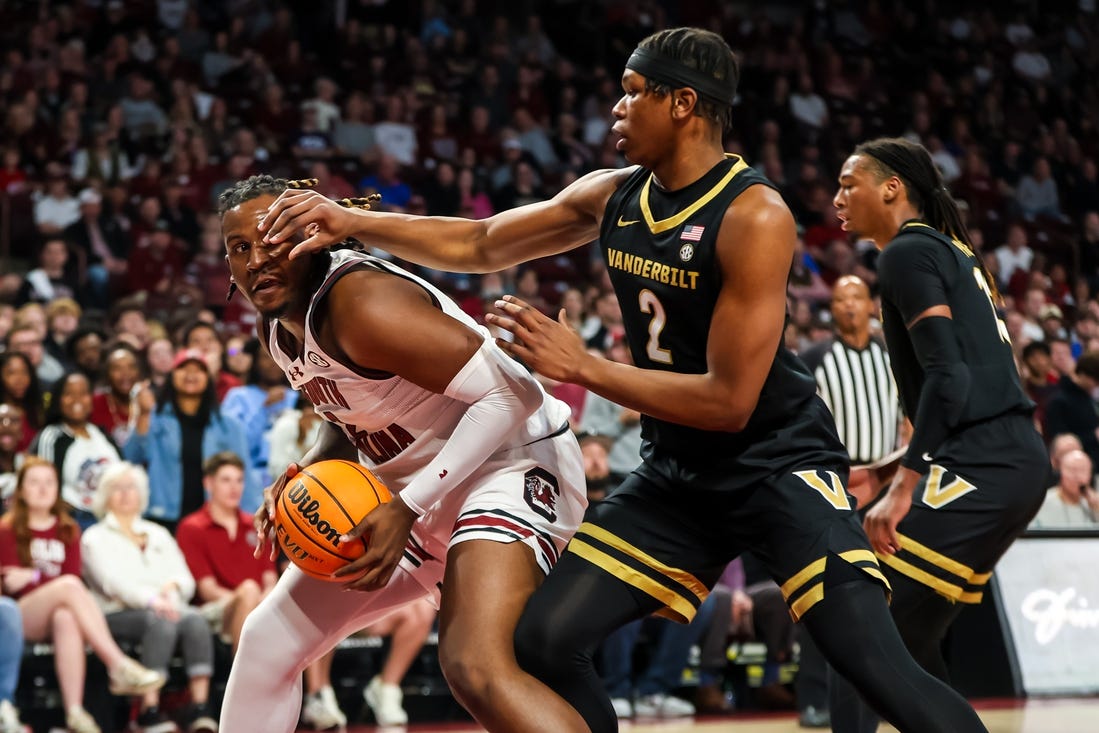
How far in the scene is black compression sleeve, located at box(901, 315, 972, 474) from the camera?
3.92 m

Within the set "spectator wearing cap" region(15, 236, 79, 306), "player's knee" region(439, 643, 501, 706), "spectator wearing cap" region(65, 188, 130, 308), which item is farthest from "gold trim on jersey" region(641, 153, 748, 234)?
"spectator wearing cap" region(65, 188, 130, 308)

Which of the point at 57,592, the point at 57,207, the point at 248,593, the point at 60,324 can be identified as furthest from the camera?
the point at 57,207

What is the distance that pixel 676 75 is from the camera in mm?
3268

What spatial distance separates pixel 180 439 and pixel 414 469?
3998 millimetres

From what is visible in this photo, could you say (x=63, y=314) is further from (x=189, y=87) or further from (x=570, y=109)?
(x=570, y=109)

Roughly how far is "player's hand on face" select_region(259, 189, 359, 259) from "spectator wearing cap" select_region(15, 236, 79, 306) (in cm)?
672

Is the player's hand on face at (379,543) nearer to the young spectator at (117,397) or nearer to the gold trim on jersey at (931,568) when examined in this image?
the gold trim on jersey at (931,568)

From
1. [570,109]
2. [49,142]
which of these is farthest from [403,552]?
[570,109]

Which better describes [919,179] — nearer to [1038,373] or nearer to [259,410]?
[259,410]

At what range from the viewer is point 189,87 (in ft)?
42.4

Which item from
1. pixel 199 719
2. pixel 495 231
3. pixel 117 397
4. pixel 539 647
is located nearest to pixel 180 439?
pixel 117 397

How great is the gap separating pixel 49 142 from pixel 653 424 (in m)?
9.68

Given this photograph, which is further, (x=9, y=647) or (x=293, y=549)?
(x=9, y=647)

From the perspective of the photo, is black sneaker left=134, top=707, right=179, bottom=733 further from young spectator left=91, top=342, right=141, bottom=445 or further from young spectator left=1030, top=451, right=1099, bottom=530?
young spectator left=1030, top=451, right=1099, bottom=530
